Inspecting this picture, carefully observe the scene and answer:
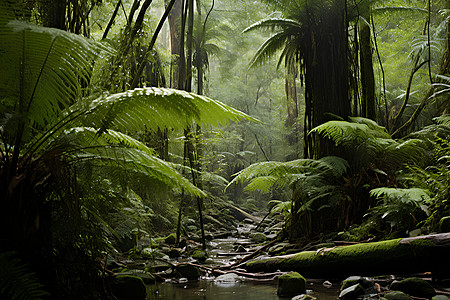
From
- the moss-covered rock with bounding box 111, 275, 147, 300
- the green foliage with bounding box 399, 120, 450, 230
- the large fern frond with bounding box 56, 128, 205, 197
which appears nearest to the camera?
the large fern frond with bounding box 56, 128, 205, 197

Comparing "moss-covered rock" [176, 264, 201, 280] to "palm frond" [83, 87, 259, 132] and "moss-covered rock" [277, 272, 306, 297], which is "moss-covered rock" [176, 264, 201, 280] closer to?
"moss-covered rock" [277, 272, 306, 297]

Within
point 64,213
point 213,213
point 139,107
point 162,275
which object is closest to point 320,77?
point 162,275

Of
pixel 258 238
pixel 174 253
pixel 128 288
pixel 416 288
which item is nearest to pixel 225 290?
pixel 128 288

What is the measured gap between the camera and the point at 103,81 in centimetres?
335

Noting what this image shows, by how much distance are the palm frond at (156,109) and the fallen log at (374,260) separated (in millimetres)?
1741

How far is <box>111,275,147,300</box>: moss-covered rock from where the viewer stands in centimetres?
287

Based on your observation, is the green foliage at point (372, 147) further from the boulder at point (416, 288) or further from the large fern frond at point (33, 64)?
the large fern frond at point (33, 64)

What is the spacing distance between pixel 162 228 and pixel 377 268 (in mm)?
5123

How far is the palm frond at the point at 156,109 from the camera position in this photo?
203 centimetres

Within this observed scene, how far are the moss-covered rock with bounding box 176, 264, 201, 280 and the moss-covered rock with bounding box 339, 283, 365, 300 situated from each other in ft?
5.31

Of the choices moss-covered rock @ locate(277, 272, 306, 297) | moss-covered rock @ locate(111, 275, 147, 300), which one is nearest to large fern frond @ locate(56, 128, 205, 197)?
moss-covered rock @ locate(111, 275, 147, 300)

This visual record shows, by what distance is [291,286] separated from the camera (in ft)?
9.96

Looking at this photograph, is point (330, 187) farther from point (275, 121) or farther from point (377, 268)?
point (275, 121)

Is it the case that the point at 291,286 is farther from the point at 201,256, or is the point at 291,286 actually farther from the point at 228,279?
the point at 201,256
